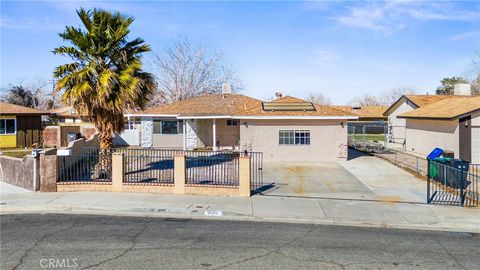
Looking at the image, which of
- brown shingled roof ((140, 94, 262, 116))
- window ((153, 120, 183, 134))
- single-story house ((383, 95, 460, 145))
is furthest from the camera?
single-story house ((383, 95, 460, 145))

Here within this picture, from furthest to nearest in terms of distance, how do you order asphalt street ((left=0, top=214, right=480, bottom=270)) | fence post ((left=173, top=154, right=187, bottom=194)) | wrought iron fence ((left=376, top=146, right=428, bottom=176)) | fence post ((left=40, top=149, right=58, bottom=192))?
wrought iron fence ((left=376, top=146, right=428, bottom=176)) → fence post ((left=40, top=149, right=58, bottom=192)) → fence post ((left=173, top=154, right=187, bottom=194)) → asphalt street ((left=0, top=214, right=480, bottom=270))

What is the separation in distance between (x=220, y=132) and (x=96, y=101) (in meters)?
15.3

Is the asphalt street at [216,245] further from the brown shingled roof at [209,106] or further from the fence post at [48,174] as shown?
the brown shingled roof at [209,106]

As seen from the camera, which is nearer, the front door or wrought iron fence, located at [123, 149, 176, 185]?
wrought iron fence, located at [123, 149, 176, 185]

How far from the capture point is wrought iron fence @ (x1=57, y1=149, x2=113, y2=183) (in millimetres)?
15560

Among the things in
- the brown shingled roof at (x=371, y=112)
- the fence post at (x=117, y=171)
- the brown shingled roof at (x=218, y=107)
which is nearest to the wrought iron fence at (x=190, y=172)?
the fence post at (x=117, y=171)

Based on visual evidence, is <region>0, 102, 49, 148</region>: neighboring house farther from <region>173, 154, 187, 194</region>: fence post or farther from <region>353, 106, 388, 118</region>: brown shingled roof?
<region>353, 106, 388, 118</region>: brown shingled roof

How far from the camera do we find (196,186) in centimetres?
1482

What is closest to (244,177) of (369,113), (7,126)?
(7,126)

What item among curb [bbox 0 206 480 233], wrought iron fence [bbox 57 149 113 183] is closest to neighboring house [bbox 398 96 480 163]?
curb [bbox 0 206 480 233]

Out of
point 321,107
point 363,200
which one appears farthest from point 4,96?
point 363,200

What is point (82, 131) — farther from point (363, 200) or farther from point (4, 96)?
point (4, 96)

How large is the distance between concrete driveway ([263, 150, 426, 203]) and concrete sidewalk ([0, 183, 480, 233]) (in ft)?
3.10

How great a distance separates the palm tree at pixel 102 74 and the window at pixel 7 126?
623 inches
